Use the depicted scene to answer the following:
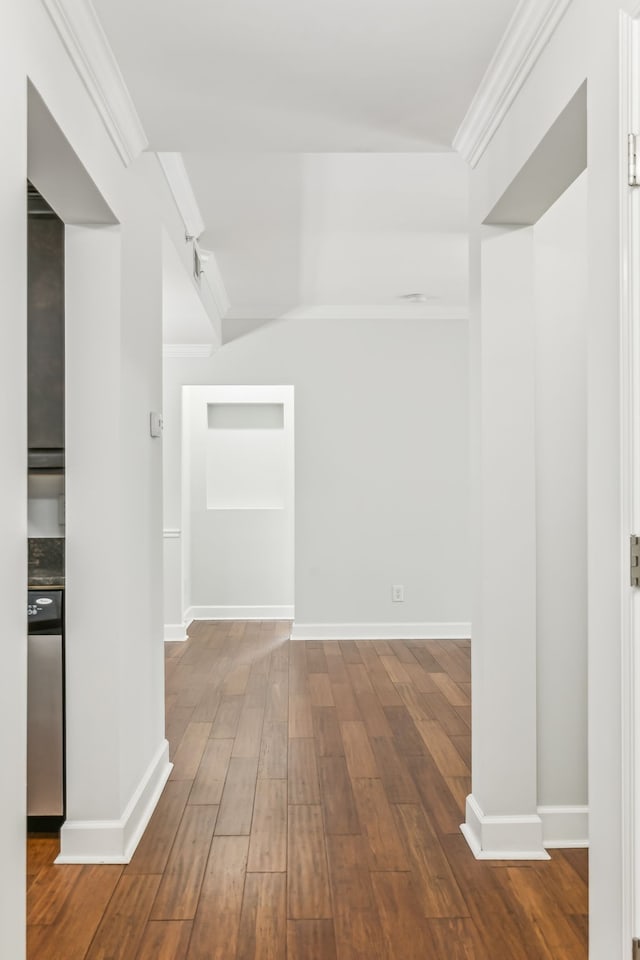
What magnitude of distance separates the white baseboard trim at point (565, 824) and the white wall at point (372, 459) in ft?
11.4

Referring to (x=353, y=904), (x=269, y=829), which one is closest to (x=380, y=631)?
(x=269, y=829)

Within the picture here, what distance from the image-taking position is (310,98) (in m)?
2.29

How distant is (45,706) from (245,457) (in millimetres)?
4578

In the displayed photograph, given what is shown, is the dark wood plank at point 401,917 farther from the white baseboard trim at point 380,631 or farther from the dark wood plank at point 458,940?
the white baseboard trim at point 380,631

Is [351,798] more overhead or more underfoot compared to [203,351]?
more underfoot

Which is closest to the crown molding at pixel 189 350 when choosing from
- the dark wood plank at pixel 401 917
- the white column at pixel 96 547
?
the white column at pixel 96 547

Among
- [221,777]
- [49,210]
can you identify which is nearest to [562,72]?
[49,210]

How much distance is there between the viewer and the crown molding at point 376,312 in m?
5.94

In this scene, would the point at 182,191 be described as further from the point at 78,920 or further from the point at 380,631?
the point at 380,631

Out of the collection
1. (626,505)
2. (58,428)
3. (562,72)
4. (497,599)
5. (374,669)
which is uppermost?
(562,72)

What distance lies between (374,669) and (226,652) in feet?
3.79

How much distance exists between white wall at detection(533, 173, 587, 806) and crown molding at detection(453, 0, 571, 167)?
402 mm

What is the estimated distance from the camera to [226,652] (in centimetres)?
552

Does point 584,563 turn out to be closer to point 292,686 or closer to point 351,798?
point 351,798
